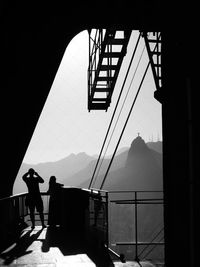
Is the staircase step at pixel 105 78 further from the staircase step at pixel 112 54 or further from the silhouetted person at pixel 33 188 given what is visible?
the silhouetted person at pixel 33 188

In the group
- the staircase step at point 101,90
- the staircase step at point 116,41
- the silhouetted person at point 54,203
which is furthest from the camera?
the silhouetted person at point 54,203

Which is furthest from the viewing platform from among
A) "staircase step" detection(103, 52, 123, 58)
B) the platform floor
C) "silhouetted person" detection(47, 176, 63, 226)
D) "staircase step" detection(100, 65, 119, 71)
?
"staircase step" detection(103, 52, 123, 58)

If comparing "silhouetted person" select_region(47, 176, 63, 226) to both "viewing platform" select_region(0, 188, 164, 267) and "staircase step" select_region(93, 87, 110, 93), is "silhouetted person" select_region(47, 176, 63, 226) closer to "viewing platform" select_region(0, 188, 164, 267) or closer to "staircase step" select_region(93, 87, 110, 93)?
"viewing platform" select_region(0, 188, 164, 267)

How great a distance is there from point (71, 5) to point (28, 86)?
3323mm

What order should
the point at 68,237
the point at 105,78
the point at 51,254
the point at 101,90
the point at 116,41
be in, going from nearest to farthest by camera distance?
1. the point at 51,254
2. the point at 116,41
3. the point at 68,237
4. the point at 105,78
5. the point at 101,90

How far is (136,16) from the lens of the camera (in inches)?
455

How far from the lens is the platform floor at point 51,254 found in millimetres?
8930

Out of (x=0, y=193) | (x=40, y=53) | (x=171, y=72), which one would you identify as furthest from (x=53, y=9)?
(x=0, y=193)

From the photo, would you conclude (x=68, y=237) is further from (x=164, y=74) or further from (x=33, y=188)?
(x=164, y=74)

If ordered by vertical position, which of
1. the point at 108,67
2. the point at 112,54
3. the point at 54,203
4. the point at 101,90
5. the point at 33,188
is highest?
the point at 112,54

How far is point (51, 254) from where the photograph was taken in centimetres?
1018

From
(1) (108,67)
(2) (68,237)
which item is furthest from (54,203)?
(1) (108,67)

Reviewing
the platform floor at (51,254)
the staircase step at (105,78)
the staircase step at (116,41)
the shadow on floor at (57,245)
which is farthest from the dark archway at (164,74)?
the shadow on floor at (57,245)

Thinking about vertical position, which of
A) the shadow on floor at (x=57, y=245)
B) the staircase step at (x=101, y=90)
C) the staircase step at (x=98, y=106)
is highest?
the staircase step at (x=101, y=90)
